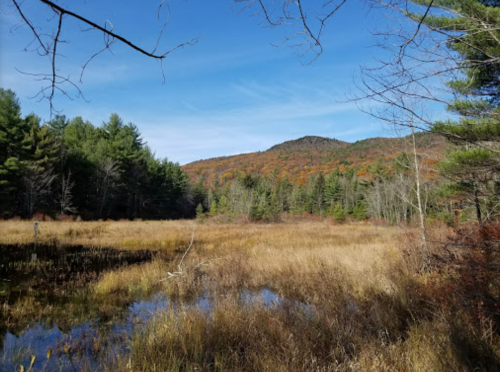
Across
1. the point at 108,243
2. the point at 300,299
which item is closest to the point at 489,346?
the point at 300,299

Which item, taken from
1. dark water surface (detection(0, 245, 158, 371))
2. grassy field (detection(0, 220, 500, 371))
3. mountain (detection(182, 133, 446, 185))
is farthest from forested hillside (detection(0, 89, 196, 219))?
mountain (detection(182, 133, 446, 185))

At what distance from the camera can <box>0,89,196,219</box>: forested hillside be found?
2678 cm

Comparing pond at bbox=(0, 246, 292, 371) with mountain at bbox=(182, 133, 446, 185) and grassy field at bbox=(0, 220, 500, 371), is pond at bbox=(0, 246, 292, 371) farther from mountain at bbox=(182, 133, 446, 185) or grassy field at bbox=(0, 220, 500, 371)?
mountain at bbox=(182, 133, 446, 185)

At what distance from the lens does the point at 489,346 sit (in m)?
2.94

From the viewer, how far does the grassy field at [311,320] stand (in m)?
3.01

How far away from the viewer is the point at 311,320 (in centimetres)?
434

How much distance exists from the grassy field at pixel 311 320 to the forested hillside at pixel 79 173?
36.2ft

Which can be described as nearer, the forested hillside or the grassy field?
the grassy field

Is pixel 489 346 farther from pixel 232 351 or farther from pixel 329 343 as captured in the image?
pixel 232 351

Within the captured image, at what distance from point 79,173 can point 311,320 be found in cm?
3953

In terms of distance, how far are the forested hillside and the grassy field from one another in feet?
36.2

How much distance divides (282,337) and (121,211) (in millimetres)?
47299

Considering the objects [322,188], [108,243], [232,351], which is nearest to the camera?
[232,351]

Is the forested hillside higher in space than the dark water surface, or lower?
higher
